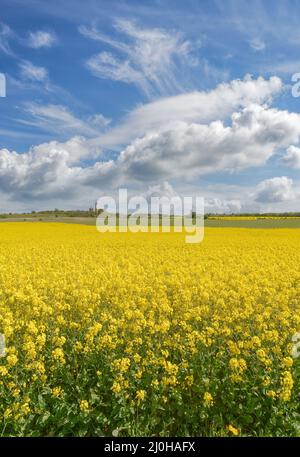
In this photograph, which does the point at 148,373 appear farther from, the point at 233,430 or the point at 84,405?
the point at 233,430

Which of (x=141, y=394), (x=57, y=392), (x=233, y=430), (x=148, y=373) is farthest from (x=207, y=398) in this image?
(x=57, y=392)

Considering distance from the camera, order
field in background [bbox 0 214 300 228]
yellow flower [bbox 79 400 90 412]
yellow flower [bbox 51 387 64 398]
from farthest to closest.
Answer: field in background [bbox 0 214 300 228], yellow flower [bbox 51 387 64 398], yellow flower [bbox 79 400 90 412]

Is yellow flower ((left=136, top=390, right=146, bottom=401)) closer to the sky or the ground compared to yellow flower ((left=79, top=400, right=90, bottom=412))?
closer to the sky

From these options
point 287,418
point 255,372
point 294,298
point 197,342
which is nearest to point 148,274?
point 294,298

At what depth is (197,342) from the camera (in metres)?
7.63

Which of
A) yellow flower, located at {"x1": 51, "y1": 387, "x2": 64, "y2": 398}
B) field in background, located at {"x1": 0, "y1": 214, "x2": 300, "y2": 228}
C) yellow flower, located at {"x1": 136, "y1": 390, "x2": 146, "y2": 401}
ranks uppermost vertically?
field in background, located at {"x1": 0, "y1": 214, "x2": 300, "y2": 228}

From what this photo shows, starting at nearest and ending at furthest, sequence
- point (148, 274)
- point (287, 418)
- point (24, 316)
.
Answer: point (287, 418), point (24, 316), point (148, 274)

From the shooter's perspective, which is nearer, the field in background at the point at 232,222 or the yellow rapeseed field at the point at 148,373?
the yellow rapeseed field at the point at 148,373

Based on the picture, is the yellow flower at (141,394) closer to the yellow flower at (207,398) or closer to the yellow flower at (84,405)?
the yellow flower at (84,405)

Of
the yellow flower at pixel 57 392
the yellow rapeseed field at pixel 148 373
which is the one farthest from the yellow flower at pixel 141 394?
the yellow flower at pixel 57 392

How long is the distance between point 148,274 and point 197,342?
21.6ft

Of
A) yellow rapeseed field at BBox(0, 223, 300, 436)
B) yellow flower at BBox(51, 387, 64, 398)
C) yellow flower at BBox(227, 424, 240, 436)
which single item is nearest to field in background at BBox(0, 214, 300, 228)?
yellow rapeseed field at BBox(0, 223, 300, 436)

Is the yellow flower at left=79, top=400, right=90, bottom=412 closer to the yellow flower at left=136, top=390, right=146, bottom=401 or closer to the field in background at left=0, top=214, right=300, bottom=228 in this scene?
the yellow flower at left=136, top=390, right=146, bottom=401
